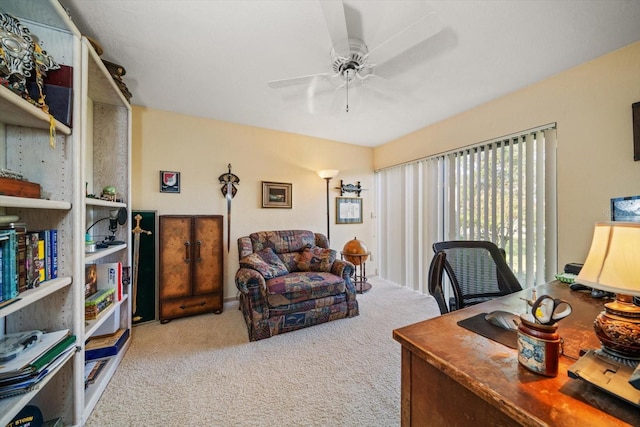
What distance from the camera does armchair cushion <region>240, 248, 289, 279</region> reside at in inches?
104

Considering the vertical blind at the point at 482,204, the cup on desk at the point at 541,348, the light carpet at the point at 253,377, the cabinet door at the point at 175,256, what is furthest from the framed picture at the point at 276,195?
the cup on desk at the point at 541,348

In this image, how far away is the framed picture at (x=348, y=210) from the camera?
423 centimetres

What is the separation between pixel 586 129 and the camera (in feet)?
6.73

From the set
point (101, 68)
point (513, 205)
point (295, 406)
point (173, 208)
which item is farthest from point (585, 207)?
point (173, 208)

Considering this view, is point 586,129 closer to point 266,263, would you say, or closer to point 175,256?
point 266,263

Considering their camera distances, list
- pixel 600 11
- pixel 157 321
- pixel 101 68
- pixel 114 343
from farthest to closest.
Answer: pixel 157 321 → pixel 114 343 → pixel 101 68 → pixel 600 11

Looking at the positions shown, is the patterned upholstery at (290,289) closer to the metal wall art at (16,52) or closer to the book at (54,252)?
the book at (54,252)

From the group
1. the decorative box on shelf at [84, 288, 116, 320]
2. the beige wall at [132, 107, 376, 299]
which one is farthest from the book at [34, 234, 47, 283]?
the beige wall at [132, 107, 376, 299]

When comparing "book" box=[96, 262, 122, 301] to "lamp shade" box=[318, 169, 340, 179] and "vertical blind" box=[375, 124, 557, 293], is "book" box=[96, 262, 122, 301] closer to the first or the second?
"lamp shade" box=[318, 169, 340, 179]

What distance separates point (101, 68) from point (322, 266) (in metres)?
2.69

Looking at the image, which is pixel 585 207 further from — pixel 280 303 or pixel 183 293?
pixel 183 293

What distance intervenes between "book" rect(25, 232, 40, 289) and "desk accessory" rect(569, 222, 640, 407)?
212 centimetres

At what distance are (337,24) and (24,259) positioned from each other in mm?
1960

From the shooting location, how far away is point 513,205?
2.57m
